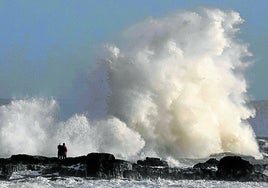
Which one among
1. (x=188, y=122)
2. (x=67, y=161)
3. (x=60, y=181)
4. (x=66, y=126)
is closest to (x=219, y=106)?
(x=188, y=122)

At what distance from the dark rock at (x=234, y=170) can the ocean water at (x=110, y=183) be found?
0.89 metres

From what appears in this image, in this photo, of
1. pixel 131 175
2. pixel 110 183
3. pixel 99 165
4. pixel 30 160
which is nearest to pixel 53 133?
pixel 30 160

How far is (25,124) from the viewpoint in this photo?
102ft

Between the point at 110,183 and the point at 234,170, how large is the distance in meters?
4.51

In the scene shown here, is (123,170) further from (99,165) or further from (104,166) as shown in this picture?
(99,165)

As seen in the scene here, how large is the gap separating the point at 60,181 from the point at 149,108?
16578 mm

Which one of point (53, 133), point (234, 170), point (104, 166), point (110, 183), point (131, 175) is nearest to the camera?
point (110, 183)

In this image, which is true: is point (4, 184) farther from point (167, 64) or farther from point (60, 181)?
point (167, 64)

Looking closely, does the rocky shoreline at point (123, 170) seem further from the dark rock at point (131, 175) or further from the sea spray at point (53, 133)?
the sea spray at point (53, 133)

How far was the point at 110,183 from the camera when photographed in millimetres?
17328

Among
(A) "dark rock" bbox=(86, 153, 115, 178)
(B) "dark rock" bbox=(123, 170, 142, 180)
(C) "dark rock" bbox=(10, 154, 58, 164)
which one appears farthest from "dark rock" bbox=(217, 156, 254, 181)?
(C) "dark rock" bbox=(10, 154, 58, 164)

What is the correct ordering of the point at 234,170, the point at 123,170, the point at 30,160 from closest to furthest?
the point at 123,170
the point at 234,170
the point at 30,160

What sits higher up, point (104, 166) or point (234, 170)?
point (104, 166)

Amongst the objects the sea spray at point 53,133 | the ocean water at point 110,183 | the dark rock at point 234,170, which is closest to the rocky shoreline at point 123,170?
the dark rock at point 234,170
